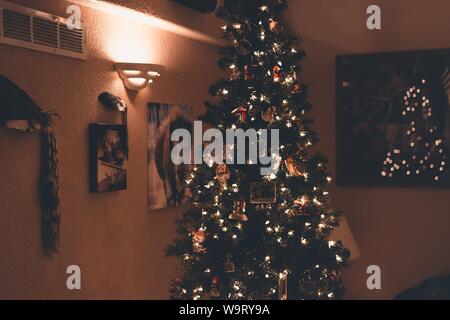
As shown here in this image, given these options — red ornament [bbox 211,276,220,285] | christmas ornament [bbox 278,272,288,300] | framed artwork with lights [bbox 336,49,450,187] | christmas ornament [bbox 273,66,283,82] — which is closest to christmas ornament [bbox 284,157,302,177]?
christmas ornament [bbox 273,66,283,82]

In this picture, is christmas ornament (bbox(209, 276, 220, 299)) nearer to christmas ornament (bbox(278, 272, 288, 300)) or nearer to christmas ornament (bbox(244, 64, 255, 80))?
christmas ornament (bbox(278, 272, 288, 300))

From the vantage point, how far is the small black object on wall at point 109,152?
3416 mm

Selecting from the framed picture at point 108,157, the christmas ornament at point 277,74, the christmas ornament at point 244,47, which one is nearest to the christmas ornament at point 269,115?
the christmas ornament at point 277,74

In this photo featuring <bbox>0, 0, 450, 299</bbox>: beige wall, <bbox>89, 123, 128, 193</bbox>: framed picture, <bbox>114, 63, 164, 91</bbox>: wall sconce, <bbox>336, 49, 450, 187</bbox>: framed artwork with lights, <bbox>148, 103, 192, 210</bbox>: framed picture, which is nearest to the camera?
<bbox>0, 0, 450, 299</bbox>: beige wall

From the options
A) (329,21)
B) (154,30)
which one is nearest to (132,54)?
(154,30)

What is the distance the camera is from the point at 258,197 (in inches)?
137

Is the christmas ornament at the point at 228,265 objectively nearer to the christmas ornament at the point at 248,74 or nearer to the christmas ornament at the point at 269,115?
the christmas ornament at the point at 269,115

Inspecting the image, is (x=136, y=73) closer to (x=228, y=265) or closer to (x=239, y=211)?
(x=239, y=211)

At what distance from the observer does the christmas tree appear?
3500mm

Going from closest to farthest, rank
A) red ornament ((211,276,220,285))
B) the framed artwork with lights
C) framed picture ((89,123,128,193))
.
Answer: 1. framed picture ((89,123,128,193))
2. red ornament ((211,276,220,285))
3. the framed artwork with lights

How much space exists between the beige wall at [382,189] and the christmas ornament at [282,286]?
1.92 m

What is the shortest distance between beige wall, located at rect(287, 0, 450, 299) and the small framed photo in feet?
6.62

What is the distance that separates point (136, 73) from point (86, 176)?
2.35 ft

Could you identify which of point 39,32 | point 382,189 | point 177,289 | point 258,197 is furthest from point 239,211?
point 382,189
